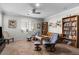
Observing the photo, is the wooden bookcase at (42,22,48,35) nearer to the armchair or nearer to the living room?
the living room

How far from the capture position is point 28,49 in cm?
306

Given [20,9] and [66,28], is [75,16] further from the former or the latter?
[20,9]

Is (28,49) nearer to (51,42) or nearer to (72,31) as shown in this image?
(51,42)

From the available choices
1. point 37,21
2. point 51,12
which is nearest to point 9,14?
point 37,21

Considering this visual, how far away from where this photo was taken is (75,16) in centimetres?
368

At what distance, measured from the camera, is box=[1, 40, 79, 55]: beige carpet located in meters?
3.00

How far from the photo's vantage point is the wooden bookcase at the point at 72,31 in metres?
3.20

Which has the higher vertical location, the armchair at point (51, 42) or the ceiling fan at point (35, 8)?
the ceiling fan at point (35, 8)

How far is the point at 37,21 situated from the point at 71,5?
0.93m

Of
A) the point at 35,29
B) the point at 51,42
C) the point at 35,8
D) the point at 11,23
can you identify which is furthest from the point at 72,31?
the point at 11,23

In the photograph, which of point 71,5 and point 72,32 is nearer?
point 71,5

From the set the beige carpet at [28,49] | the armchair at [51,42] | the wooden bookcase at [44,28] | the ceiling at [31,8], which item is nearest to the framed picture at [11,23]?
the ceiling at [31,8]

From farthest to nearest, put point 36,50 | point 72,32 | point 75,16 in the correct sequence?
point 75,16
point 72,32
point 36,50

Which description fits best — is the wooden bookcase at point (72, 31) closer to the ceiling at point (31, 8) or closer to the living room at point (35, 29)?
the living room at point (35, 29)
